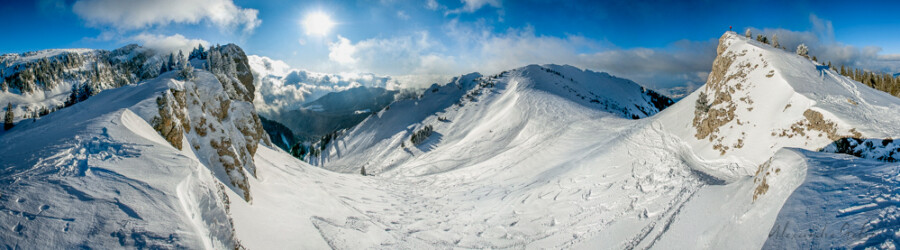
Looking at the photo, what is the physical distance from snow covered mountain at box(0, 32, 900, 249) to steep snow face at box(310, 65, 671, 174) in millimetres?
21743

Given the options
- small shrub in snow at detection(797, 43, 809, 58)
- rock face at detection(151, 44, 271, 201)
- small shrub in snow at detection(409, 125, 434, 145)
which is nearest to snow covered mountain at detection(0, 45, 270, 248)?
rock face at detection(151, 44, 271, 201)

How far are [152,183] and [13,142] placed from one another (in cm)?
740

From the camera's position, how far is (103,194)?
7.48 meters

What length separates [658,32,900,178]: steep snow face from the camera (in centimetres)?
1795

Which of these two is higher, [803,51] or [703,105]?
[803,51]

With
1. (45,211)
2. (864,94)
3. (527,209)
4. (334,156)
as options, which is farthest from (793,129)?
(334,156)

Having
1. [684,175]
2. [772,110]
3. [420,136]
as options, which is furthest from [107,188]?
[420,136]

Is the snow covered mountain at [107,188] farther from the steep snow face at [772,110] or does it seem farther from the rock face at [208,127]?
the steep snow face at [772,110]

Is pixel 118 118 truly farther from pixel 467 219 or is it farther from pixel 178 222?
pixel 467 219

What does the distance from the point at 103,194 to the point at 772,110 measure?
105 ft

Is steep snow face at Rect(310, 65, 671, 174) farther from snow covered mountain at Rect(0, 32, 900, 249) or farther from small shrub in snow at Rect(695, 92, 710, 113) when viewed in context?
small shrub in snow at Rect(695, 92, 710, 113)

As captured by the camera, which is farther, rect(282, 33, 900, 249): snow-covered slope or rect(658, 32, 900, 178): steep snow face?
rect(658, 32, 900, 178): steep snow face

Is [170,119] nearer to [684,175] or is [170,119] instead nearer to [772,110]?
[684,175]

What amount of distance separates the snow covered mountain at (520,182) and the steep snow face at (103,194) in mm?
41
